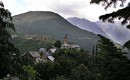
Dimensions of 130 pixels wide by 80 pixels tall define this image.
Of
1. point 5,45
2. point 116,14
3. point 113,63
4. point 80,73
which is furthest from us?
point 80,73

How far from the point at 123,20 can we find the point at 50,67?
48200 mm

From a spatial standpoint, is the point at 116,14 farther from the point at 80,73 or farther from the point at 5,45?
the point at 80,73

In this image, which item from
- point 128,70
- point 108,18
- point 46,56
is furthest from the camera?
point 46,56

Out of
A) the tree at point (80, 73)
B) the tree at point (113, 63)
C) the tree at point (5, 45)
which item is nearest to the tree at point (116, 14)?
the tree at point (5, 45)

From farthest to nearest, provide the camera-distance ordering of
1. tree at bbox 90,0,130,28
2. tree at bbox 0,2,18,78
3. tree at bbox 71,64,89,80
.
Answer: tree at bbox 71,64,89,80
tree at bbox 0,2,18,78
tree at bbox 90,0,130,28

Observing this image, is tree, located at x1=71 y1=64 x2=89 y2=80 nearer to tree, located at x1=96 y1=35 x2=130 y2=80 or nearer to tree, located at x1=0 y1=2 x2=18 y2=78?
tree, located at x1=96 y1=35 x2=130 y2=80

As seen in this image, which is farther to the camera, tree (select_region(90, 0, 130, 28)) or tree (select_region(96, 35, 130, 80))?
tree (select_region(96, 35, 130, 80))

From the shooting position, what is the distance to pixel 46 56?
96938 mm

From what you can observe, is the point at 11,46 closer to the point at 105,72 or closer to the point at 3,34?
the point at 3,34

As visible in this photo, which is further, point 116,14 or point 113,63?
point 113,63

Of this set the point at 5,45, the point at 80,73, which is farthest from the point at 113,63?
the point at 80,73

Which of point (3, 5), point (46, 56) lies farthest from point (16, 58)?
point (46, 56)

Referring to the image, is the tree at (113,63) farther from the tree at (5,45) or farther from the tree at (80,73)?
the tree at (80,73)

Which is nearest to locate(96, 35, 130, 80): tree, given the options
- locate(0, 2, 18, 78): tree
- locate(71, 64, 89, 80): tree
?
locate(0, 2, 18, 78): tree
